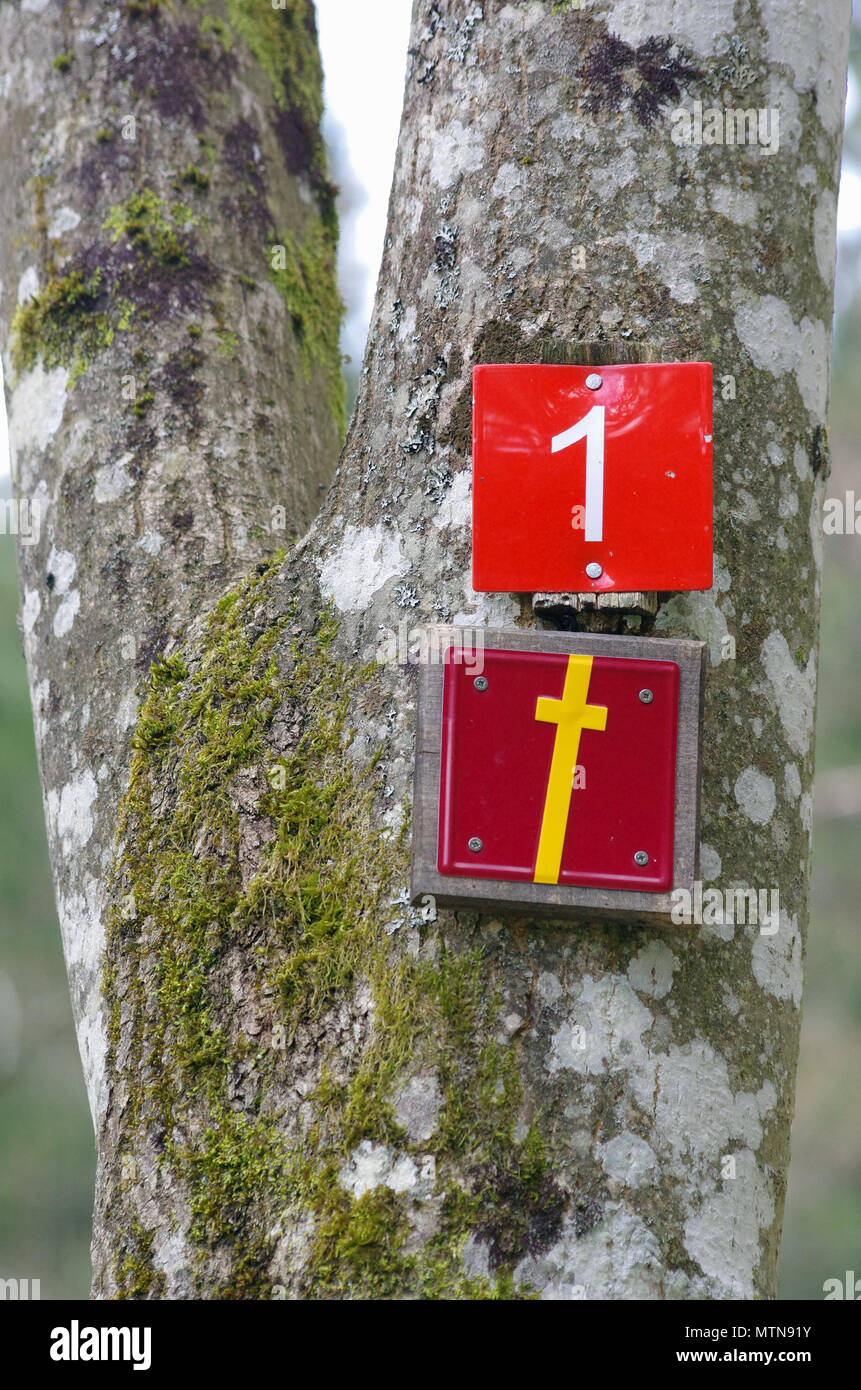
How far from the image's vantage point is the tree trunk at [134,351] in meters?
1.64

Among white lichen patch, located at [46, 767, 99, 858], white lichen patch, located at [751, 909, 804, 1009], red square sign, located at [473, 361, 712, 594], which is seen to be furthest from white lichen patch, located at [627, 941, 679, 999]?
white lichen patch, located at [46, 767, 99, 858]

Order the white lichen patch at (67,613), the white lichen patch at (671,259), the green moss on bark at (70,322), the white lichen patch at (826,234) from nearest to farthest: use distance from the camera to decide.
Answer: the white lichen patch at (671,259) → the white lichen patch at (826,234) → the white lichen patch at (67,613) → the green moss on bark at (70,322)

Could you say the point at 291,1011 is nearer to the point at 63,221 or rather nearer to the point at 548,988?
the point at 548,988

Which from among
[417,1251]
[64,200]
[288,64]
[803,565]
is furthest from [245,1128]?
[288,64]

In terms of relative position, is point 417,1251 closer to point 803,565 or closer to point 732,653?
point 732,653

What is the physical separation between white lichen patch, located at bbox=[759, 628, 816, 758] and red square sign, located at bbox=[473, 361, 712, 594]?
140 millimetres

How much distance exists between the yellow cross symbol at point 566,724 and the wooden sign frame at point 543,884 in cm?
3

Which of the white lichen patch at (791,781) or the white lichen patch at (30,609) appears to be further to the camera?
the white lichen patch at (30,609)

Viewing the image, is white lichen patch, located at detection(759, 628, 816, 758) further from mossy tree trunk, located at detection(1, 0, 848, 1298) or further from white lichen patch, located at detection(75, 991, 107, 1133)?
white lichen patch, located at detection(75, 991, 107, 1133)

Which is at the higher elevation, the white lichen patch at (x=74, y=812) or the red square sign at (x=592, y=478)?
the red square sign at (x=592, y=478)

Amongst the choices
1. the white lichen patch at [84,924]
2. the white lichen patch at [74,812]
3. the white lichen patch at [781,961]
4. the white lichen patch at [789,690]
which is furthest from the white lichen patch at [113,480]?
the white lichen patch at [781,961]

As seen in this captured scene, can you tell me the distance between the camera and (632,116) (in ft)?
4.47

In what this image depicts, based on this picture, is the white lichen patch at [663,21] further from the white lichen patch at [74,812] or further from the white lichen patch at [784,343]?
the white lichen patch at [74,812]
